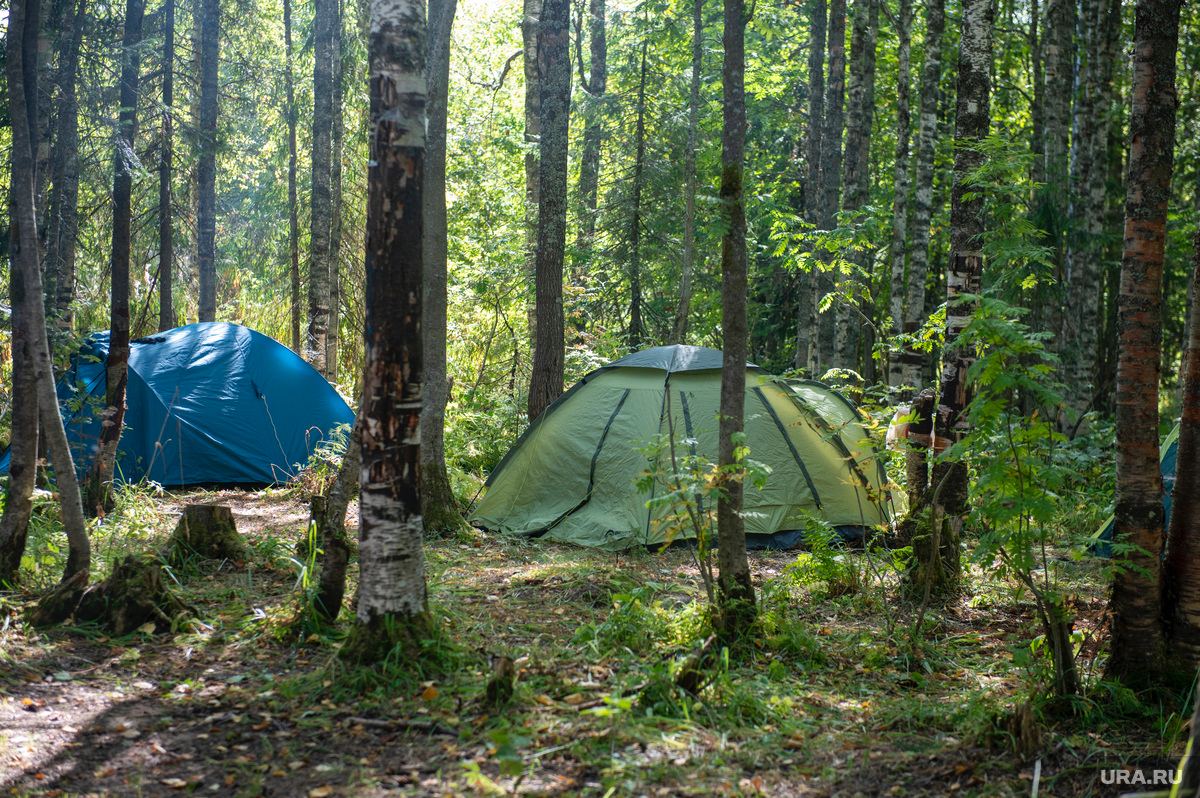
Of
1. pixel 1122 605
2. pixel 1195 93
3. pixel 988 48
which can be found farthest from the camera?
pixel 1195 93

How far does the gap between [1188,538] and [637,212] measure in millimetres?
10620

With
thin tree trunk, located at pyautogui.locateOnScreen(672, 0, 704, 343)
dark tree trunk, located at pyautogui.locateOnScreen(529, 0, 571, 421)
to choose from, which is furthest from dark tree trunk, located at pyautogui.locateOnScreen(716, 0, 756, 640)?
thin tree trunk, located at pyautogui.locateOnScreen(672, 0, 704, 343)

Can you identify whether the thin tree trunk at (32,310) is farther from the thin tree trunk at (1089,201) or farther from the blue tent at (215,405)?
the thin tree trunk at (1089,201)

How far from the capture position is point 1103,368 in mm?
17594

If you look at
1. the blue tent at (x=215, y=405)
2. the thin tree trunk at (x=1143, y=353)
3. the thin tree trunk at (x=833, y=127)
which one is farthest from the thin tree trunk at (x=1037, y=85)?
the thin tree trunk at (x=1143, y=353)

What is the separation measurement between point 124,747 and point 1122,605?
4537 millimetres

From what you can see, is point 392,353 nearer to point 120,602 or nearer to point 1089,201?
point 120,602

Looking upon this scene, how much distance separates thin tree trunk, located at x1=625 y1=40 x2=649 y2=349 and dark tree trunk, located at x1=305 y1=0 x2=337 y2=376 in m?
4.50

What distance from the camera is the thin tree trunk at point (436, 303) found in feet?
28.1

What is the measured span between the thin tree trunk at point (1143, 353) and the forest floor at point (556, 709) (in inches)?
14.4

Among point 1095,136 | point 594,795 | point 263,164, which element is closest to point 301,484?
point 594,795

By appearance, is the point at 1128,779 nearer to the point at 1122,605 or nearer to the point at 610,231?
the point at 1122,605

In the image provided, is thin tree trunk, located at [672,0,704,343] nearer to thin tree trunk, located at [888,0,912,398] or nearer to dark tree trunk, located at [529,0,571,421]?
thin tree trunk, located at [888,0,912,398]

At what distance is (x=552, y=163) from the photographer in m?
10.4
